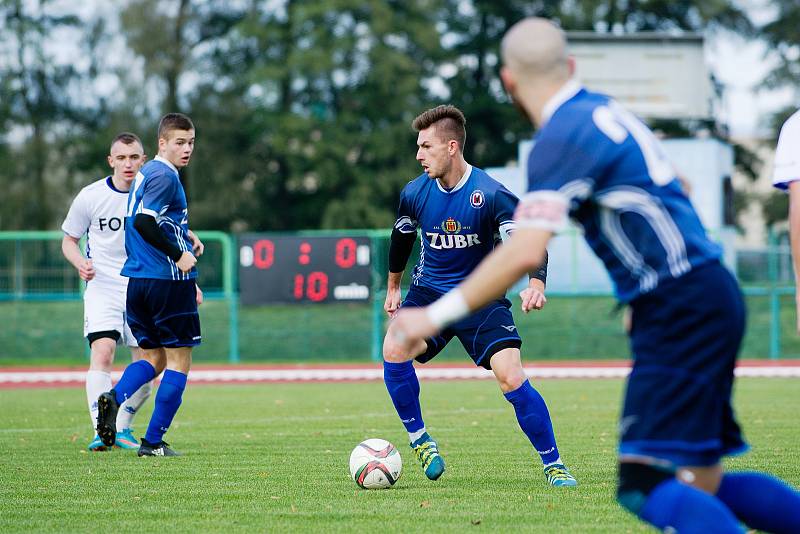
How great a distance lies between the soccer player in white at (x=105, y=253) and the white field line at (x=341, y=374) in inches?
328

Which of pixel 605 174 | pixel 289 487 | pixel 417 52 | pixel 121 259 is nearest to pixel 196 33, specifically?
pixel 417 52

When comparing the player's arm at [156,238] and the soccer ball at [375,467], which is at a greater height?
the player's arm at [156,238]

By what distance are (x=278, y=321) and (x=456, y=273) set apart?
602 inches

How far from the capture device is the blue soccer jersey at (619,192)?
12.2ft

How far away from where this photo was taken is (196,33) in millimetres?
43375

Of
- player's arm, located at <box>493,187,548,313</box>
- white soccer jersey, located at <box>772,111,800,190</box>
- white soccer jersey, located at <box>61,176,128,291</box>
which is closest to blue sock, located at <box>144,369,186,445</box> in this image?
white soccer jersey, located at <box>61,176,128,291</box>

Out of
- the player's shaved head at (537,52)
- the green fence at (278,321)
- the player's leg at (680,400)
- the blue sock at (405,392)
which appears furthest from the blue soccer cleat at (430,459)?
the green fence at (278,321)

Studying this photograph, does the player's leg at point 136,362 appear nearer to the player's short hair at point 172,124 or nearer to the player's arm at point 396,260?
the player's short hair at point 172,124

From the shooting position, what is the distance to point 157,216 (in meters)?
8.30

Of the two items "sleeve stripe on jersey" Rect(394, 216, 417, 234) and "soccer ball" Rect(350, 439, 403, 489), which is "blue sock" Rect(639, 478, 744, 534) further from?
"sleeve stripe on jersey" Rect(394, 216, 417, 234)

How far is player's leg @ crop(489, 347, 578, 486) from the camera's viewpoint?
271 inches

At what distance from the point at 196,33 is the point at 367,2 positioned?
6525mm

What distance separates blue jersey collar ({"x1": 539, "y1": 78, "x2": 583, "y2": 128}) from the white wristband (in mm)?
650

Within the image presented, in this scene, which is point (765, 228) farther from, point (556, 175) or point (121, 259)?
point (556, 175)
